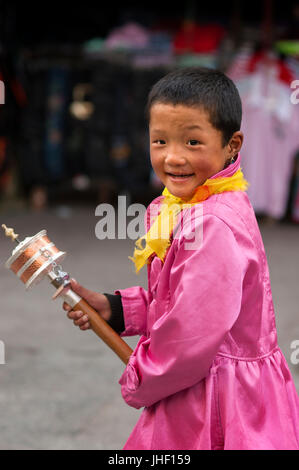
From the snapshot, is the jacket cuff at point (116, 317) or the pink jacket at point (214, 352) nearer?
the pink jacket at point (214, 352)

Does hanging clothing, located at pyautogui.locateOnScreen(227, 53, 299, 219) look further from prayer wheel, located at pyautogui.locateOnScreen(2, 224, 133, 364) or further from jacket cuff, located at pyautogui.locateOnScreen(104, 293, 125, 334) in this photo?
prayer wheel, located at pyautogui.locateOnScreen(2, 224, 133, 364)

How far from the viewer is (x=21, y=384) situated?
269cm

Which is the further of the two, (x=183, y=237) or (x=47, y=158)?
(x=47, y=158)

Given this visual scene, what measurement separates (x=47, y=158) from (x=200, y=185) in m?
5.33

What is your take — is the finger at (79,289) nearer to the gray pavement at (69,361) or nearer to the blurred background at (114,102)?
the gray pavement at (69,361)

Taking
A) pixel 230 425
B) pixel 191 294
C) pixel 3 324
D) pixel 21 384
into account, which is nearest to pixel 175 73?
pixel 191 294

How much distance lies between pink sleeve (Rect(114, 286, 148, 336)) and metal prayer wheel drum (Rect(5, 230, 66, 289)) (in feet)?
0.85

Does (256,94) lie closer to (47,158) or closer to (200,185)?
(47,158)

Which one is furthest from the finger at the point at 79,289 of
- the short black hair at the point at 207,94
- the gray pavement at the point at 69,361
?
the gray pavement at the point at 69,361

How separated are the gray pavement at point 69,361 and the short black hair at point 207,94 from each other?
1.38 m

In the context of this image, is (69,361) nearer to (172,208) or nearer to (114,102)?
(172,208)

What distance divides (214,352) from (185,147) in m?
0.41

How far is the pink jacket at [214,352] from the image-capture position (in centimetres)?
120

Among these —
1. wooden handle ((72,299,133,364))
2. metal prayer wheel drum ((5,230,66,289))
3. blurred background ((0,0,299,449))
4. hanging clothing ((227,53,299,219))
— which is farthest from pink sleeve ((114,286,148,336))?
hanging clothing ((227,53,299,219))
